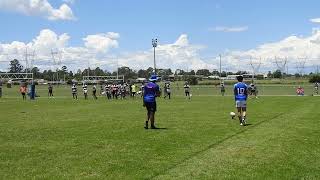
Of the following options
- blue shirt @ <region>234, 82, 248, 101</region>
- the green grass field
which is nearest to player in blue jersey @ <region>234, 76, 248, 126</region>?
blue shirt @ <region>234, 82, 248, 101</region>

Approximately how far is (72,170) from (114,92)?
47.8 meters

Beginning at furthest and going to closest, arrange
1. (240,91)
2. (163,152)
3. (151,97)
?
(240,91), (151,97), (163,152)

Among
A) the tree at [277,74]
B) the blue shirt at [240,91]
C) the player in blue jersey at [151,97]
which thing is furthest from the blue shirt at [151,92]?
the tree at [277,74]

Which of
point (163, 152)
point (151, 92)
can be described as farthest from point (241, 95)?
point (163, 152)

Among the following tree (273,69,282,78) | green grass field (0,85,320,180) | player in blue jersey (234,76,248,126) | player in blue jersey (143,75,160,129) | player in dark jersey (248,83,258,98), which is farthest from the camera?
tree (273,69,282,78)

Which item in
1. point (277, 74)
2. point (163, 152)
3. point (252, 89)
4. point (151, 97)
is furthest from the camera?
point (277, 74)

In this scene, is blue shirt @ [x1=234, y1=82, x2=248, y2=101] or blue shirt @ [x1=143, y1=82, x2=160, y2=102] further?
blue shirt @ [x1=234, y1=82, x2=248, y2=101]

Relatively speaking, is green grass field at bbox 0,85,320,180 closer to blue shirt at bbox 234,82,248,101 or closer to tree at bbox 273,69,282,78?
blue shirt at bbox 234,82,248,101

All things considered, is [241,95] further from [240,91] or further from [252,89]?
[252,89]

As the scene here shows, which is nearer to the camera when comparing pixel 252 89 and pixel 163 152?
pixel 163 152

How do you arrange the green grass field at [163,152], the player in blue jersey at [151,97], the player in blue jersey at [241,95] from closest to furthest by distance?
1. the green grass field at [163,152]
2. the player in blue jersey at [151,97]
3. the player in blue jersey at [241,95]

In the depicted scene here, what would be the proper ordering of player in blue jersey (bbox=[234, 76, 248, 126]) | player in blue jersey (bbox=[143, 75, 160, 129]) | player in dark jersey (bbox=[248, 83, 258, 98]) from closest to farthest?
player in blue jersey (bbox=[143, 75, 160, 129])
player in blue jersey (bbox=[234, 76, 248, 126])
player in dark jersey (bbox=[248, 83, 258, 98])

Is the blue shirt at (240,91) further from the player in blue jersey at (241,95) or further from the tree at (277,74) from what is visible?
the tree at (277,74)

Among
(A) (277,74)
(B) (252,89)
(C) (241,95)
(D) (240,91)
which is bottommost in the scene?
(B) (252,89)
